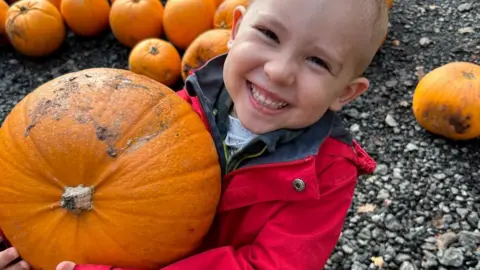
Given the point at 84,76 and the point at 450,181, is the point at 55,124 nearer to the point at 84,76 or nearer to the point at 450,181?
the point at 84,76

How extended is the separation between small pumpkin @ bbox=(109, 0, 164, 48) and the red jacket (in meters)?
2.45

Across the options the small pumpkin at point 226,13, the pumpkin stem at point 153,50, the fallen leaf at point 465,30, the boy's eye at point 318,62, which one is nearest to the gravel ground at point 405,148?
the fallen leaf at point 465,30

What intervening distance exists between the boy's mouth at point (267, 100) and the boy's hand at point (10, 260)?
894 mm

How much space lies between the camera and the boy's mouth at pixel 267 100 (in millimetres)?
1633

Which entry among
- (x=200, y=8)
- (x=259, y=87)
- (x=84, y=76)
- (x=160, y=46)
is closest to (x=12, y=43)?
(x=160, y=46)

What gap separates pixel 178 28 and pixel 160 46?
0.24 meters

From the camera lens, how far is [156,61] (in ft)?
12.2

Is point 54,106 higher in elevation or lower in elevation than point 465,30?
higher

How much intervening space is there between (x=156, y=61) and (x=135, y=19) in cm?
50

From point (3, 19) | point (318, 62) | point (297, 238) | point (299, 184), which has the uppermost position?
point (318, 62)

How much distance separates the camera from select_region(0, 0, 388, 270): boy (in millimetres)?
1531

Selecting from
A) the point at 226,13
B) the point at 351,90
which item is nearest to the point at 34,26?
the point at 226,13

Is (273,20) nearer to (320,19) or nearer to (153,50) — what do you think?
(320,19)

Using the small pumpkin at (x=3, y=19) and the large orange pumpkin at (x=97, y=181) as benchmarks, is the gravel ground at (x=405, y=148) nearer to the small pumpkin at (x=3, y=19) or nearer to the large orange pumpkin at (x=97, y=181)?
the small pumpkin at (x=3, y=19)
